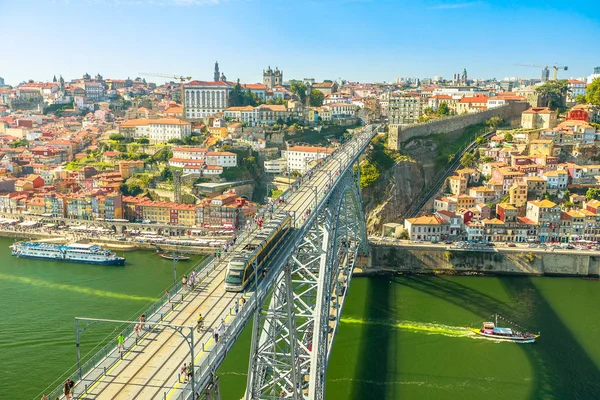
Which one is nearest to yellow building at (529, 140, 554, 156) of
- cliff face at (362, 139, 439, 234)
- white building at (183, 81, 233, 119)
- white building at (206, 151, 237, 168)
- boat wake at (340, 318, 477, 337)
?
cliff face at (362, 139, 439, 234)

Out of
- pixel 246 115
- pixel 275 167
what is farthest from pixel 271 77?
pixel 275 167

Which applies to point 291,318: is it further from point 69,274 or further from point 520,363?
point 69,274

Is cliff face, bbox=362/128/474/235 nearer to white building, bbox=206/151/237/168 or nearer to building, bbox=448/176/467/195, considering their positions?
building, bbox=448/176/467/195

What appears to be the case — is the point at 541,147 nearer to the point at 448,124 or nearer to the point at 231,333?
the point at 448,124

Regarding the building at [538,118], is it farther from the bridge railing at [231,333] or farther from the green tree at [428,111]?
the bridge railing at [231,333]

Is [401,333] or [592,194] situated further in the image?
[592,194]

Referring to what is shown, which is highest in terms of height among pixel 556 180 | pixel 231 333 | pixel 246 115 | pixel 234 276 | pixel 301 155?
pixel 246 115
